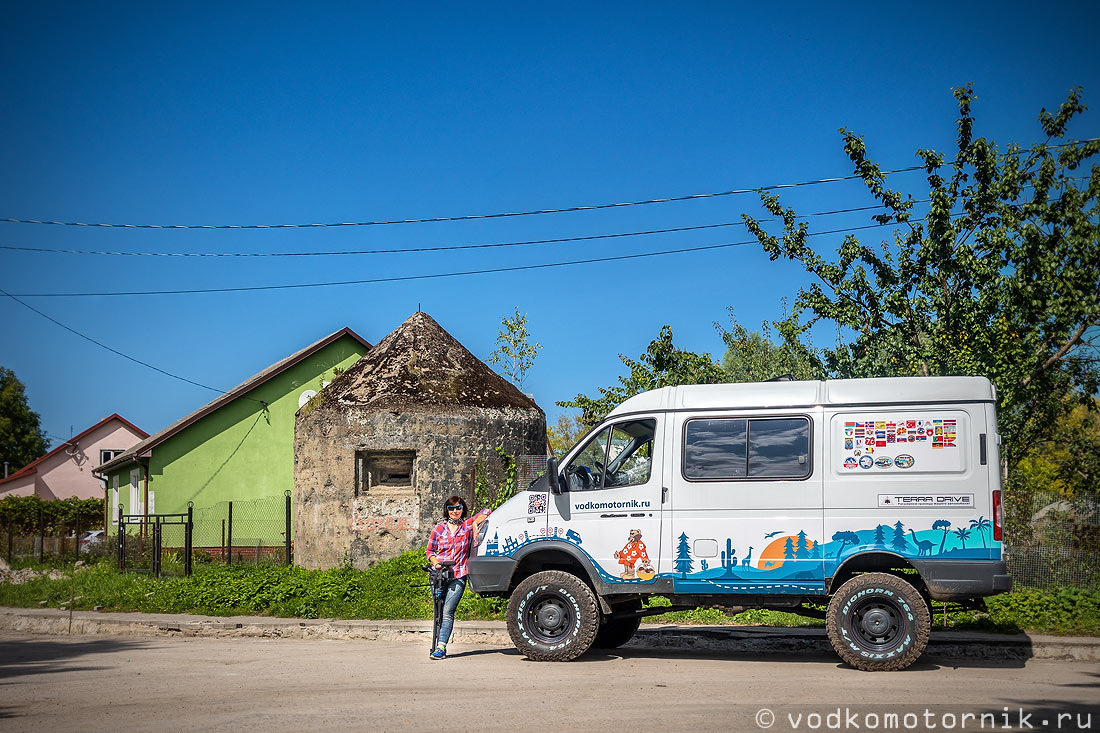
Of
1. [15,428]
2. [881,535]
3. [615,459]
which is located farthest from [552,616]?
[15,428]

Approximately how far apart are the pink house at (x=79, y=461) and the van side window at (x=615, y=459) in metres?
58.3

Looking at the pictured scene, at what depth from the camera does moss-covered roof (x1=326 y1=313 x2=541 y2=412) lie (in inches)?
627

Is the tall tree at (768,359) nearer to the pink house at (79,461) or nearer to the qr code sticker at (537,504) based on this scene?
the qr code sticker at (537,504)

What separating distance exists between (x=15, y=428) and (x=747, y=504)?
79.3m

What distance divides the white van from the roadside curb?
1249mm

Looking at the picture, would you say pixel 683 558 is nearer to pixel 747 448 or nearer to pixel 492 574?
pixel 747 448

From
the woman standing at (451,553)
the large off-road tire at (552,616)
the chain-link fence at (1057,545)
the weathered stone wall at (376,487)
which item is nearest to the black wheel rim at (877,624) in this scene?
the large off-road tire at (552,616)

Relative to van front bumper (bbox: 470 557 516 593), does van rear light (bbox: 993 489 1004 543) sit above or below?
above

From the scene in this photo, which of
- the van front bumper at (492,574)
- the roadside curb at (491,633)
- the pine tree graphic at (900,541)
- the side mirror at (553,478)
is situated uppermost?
the side mirror at (553,478)

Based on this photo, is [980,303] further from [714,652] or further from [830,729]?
[830,729]

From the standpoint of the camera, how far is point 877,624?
9.19 m

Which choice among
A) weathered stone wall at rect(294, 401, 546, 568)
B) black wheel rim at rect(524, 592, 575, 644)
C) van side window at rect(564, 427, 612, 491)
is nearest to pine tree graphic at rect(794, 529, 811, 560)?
van side window at rect(564, 427, 612, 491)

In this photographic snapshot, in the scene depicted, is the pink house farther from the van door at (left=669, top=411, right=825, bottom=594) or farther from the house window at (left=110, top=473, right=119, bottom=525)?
the van door at (left=669, top=411, right=825, bottom=594)

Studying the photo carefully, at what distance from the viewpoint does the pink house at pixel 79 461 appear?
204 ft
